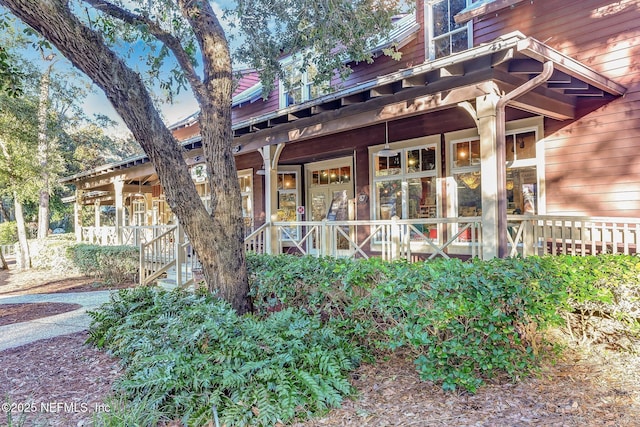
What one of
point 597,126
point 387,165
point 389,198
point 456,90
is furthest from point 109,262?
point 597,126

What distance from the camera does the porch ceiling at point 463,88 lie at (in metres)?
4.64

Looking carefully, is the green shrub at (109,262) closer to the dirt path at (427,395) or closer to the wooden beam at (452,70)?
the dirt path at (427,395)

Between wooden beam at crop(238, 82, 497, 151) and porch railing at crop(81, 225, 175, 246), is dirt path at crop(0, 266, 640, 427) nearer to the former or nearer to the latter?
wooden beam at crop(238, 82, 497, 151)

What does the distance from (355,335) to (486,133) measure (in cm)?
288

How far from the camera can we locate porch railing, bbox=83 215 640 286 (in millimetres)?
5457

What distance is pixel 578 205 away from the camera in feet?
20.6

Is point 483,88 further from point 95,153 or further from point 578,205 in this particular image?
point 95,153

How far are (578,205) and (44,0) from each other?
7262 mm

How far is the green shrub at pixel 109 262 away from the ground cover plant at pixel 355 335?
283 inches

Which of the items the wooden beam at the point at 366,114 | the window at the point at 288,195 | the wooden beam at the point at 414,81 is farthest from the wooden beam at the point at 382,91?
the window at the point at 288,195

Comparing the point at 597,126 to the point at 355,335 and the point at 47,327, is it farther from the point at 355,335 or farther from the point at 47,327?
the point at 47,327

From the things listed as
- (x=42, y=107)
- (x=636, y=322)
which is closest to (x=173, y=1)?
(x=636, y=322)

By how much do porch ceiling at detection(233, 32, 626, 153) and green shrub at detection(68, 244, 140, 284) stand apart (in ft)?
21.0

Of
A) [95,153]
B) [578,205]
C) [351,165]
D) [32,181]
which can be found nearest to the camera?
[578,205]
